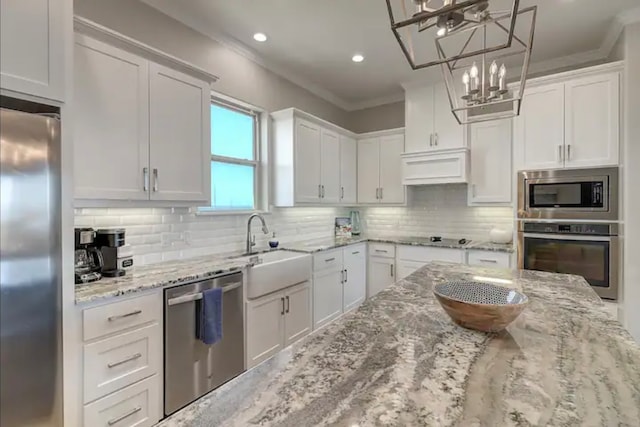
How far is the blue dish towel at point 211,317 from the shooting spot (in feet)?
6.94

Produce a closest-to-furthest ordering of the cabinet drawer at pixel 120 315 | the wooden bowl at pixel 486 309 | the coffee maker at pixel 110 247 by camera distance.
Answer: the wooden bowl at pixel 486 309, the cabinet drawer at pixel 120 315, the coffee maker at pixel 110 247

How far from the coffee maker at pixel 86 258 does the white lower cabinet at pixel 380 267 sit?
3105 mm

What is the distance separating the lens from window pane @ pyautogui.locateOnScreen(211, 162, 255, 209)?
10.5 feet

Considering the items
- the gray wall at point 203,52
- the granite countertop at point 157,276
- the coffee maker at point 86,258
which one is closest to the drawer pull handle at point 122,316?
the granite countertop at point 157,276

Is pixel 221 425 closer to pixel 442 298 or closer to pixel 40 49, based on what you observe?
pixel 442 298

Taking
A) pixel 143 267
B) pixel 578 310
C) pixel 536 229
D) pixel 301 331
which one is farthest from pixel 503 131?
pixel 143 267

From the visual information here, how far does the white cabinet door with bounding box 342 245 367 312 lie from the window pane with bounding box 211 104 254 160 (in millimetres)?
1627

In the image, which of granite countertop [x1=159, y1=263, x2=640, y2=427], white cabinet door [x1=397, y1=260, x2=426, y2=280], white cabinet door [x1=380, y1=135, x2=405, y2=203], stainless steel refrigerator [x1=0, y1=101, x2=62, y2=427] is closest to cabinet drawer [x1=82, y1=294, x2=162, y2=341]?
stainless steel refrigerator [x1=0, y1=101, x2=62, y2=427]

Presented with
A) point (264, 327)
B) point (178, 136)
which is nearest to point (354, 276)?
point (264, 327)

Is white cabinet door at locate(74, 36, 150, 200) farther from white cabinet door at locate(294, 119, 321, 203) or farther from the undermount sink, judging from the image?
white cabinet door at locate(294, 119, 321, 203)

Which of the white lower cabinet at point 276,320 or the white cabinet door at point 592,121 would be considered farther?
the white cabinet door at point 592,121

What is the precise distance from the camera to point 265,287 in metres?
2.68

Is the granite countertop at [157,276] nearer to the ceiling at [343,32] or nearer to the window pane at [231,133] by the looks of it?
the window pane at [231,133]

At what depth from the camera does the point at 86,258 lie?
1.98 m
